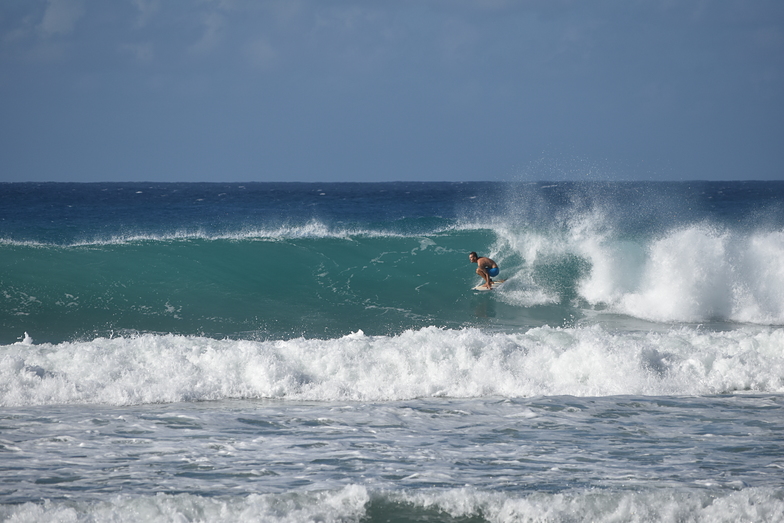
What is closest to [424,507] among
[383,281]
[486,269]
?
[486,269]

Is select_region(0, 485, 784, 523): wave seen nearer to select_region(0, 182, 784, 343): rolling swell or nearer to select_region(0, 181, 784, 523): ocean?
select_region(0, 181, 784, 523): ocean

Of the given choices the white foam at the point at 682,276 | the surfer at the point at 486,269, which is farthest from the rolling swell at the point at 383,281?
the surfer at the point at 486,269

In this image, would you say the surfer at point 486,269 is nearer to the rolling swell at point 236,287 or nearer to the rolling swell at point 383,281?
the rolling swell at point 383,281

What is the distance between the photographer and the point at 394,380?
28.2ft

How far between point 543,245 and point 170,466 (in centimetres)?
1283

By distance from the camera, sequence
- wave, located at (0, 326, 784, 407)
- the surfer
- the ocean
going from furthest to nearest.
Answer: the surfer < wave, located at (0, 326, 784, 407) < the ocean

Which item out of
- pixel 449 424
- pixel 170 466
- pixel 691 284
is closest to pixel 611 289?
pixel 691 284

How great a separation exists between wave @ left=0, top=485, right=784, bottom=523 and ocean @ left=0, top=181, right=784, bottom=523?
18 mm

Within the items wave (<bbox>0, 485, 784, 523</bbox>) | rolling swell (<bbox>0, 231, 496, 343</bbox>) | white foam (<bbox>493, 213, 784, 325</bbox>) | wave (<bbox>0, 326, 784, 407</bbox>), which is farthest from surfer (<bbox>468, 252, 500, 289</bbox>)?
wave (<bbox>0, 485, 784, 523</bbox>)

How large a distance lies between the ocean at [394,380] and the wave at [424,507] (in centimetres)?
2

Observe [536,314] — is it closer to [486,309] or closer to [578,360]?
[486,309]

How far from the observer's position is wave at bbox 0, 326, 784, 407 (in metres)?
8.08

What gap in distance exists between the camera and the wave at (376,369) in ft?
26.5

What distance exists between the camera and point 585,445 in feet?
20.5
